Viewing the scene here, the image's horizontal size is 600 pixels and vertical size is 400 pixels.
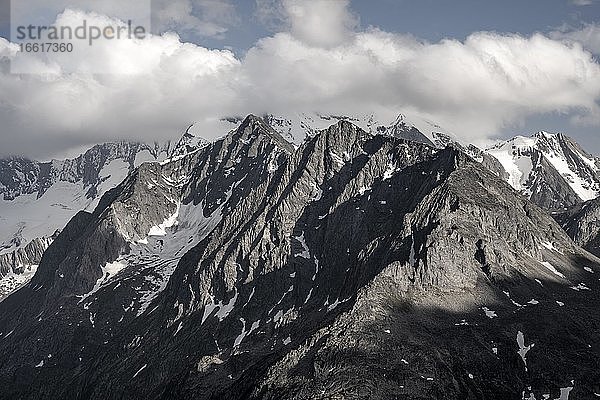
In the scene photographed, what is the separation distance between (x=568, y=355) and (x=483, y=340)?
23228 mm

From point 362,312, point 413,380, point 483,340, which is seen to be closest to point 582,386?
point 483,340

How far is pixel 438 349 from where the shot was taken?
180 metres

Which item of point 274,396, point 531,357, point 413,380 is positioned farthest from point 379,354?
point 531,357

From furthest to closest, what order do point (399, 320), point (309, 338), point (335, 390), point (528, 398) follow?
point (399, 320) → point (309, 338) → point (528, 398) → point (335, 390)

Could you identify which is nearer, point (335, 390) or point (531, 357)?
point (335, 390)

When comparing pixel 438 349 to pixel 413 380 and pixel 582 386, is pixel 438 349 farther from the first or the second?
pixel 582 386

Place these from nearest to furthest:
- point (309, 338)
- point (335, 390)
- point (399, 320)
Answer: point (335, 390) → point (309, 338) → point (399, 320)

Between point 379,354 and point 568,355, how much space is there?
2181 inches

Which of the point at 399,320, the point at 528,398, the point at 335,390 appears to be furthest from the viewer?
the point at 399,320

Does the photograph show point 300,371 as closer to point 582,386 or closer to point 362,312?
point 362,312

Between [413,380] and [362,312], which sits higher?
[362,312]

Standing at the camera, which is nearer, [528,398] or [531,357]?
[528,398]

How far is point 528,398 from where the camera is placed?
169 m

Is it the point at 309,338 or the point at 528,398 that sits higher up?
the point at 309,338
